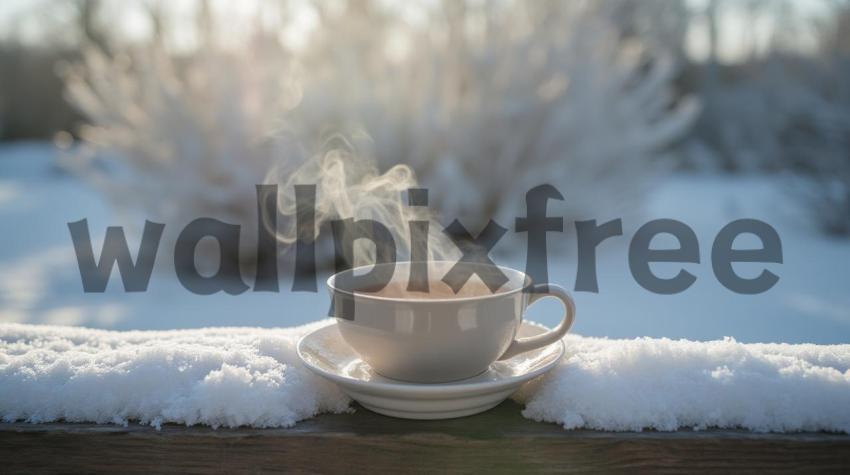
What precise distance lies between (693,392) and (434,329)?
269 mm

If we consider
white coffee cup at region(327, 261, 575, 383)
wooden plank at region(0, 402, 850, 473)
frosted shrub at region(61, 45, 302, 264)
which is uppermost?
frosted shrub at region(61, 45, 302, 264)

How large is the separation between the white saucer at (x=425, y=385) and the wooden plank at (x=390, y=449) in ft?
0.07

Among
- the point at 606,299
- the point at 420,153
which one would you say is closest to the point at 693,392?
the point at 606,299

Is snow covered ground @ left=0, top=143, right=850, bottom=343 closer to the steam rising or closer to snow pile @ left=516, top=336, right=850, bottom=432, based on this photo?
the steam rising

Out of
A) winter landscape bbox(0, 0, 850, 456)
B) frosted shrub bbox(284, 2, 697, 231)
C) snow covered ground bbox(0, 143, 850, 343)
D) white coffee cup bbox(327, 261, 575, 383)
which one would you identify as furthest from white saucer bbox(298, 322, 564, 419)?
frosted shrub bbox(284, 2, 697, 231)

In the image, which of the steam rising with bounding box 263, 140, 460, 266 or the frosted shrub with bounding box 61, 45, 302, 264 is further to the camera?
the frosted shrub with bounding box 61, 45, 302, 264

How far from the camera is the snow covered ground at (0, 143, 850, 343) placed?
2.26 metres

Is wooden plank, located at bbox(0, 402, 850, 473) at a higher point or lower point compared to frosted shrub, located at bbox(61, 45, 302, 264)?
lower

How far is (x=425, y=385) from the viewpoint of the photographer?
2.06 ft

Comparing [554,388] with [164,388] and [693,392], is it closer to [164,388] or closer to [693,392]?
[693,392]

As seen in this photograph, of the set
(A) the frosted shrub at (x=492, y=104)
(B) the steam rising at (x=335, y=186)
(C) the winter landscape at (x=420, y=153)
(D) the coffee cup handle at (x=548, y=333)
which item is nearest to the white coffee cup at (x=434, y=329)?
(D) the coffee cup handle at (x=548, y=333)

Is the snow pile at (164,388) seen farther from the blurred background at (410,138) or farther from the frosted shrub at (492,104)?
the frosted shrub at (492,104)

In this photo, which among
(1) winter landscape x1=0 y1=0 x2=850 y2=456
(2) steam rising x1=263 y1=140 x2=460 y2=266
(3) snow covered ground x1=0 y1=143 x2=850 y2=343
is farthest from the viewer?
(1) winter landscape x1=0 y1=0 x2=850 y2=456

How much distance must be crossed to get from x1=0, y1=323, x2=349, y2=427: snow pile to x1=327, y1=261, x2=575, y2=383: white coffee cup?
3.4 inches
